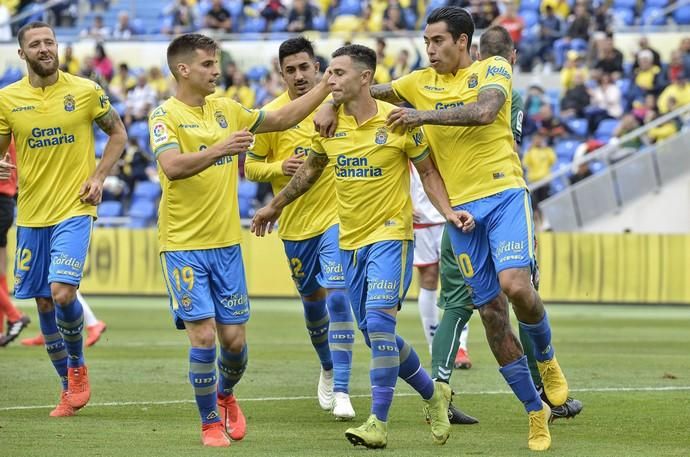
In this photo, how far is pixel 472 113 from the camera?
26.5 ft

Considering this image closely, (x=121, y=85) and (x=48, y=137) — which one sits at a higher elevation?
(x=48, y=137)

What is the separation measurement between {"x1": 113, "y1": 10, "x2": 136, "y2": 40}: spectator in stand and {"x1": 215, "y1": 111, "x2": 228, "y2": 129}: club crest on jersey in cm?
2296

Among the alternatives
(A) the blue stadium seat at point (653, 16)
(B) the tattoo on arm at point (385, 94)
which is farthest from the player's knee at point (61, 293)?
(A) the blue stadium seat at point (653, 16)

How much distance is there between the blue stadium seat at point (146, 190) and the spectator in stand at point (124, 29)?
6063 millimetres

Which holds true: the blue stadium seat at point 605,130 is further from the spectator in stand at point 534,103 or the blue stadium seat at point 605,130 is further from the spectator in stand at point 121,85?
the spectator in stand at point 121,85

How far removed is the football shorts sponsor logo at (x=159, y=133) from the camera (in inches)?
320

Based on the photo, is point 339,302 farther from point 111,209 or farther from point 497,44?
point 111,209

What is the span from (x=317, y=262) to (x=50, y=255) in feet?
6.33

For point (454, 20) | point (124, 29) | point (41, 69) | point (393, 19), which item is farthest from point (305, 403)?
point (124, 29)

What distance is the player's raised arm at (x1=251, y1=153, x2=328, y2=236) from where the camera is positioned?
8719mm

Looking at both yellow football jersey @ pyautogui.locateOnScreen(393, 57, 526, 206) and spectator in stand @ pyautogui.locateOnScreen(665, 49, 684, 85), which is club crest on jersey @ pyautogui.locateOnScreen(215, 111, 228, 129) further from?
spectator in stand @ pyautogui.locateOnScreen(665, 49, 684, 85)

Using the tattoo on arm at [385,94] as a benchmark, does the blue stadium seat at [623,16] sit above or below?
below

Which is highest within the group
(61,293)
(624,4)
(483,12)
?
(61,293)

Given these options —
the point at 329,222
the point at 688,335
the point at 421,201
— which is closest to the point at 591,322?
the point at 688,335
